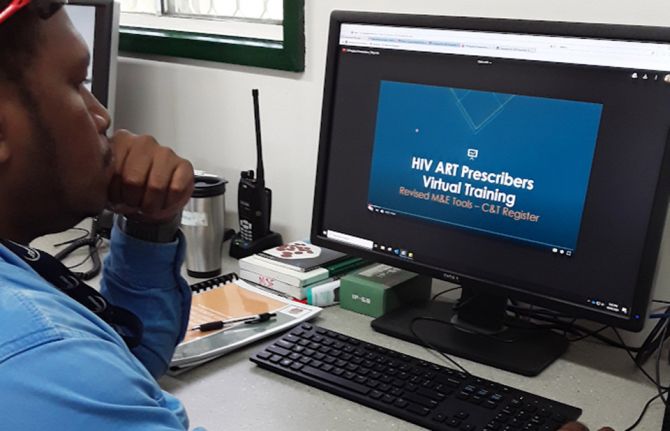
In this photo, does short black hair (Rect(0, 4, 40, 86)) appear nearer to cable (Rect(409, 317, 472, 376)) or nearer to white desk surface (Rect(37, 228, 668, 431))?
white desk surface (Rect(37, 228, 668, 431))

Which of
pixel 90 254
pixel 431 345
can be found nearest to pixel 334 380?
pixel 431 345

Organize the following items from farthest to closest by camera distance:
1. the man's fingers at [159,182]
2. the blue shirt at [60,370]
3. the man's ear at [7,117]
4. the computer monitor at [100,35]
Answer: the computer monitor at [100,35], the man's fingers at [159,182], the man's ear at [7,117], the blue shirt at [60,370]

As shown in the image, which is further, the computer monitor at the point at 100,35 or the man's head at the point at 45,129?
the computer monitor at the point at 100,35

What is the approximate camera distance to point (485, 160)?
4.04 feet

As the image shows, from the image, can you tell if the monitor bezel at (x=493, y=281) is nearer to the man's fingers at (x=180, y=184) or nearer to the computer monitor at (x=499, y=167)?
the computer monitor at (x=499, y=167)

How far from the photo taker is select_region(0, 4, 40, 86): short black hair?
2.19 feet

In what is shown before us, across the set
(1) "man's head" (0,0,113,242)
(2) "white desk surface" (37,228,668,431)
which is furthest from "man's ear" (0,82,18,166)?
(2) "white desk surface" (37,228,668,431)

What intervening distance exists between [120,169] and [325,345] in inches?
16.1

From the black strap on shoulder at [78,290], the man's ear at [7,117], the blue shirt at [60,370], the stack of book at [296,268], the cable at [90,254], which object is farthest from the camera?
the cable at [90,254]

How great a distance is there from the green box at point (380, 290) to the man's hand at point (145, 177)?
40 centimetres

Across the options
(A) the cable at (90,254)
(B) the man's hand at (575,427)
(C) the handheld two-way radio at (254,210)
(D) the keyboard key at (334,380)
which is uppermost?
(C) the handheld two-way radio at (254,210)

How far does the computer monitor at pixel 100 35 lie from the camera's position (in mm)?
1739

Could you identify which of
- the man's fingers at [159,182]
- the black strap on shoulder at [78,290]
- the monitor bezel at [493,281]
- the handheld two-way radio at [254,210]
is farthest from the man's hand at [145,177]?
the handheld two-way radio at [254,210]

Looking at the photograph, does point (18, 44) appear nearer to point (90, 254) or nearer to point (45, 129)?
point (45, 129)
